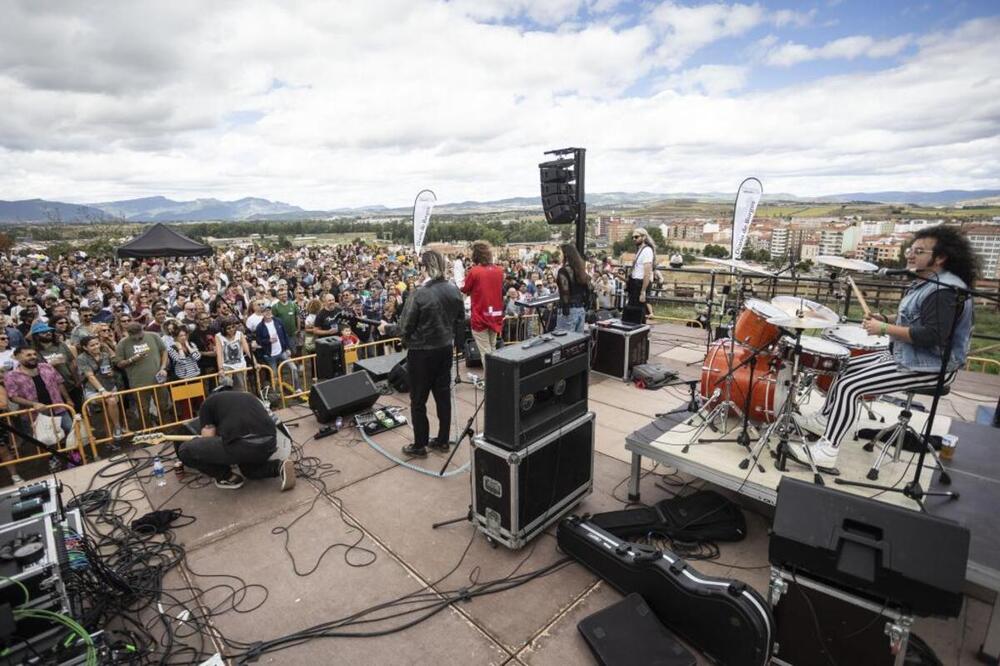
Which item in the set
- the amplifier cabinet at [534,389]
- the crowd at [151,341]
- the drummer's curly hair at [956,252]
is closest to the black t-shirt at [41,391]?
the crowd at [151,341]

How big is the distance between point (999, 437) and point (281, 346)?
893 centimetres

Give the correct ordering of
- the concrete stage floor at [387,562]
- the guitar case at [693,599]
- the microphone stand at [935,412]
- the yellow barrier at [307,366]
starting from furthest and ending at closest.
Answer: the yellow barrier at [307,366]
the microphone stand at [935,412]
the concrete stage floor at [387,562]
the guitar case at [693,599]

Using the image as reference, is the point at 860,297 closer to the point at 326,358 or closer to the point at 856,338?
the point at 856,338

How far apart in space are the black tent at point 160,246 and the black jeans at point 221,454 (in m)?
9.48

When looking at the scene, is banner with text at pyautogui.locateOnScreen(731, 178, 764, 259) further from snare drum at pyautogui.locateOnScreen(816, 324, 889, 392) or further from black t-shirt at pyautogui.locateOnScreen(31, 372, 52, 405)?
black t-shirt at pyautogui.locateOnScreen(31, 372, 52, 405)

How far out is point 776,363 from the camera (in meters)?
4.21

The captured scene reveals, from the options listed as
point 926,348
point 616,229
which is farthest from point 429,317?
point 616,229

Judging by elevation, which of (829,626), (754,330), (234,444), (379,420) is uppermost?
(754,330)

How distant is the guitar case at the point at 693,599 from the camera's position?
8.13 ft

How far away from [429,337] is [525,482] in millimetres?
1835

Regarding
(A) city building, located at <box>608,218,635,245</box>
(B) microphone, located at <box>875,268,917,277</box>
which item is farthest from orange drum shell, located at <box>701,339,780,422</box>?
(A) city building, located at <box>608,218,635,245</box>

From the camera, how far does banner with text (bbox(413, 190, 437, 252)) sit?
36.2 ft

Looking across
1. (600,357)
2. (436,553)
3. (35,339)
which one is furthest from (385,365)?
(35,339)

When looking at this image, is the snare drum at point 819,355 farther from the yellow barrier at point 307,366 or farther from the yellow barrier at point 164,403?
the yellow barrier at point 164,403
